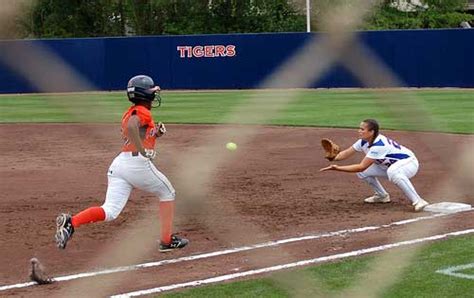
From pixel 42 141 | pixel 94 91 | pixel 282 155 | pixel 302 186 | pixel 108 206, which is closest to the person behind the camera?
pixel 94 91

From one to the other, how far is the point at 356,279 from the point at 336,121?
11.3m

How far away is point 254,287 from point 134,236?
218 centimetres

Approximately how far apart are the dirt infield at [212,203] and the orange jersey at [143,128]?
0.57 m

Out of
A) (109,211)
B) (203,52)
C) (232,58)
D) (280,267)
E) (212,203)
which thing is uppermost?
(109,211)

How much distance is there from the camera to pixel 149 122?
5.98m

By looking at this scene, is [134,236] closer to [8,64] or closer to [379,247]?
[379,247]

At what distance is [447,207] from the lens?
7.59 m

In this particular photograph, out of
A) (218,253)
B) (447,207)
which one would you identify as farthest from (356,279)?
(447,207)

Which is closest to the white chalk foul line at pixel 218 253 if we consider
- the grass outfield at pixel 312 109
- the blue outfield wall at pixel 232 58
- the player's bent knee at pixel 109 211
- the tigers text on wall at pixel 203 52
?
the player's bent knee at pixel 109 211

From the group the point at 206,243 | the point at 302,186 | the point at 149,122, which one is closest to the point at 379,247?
the point at 206,243

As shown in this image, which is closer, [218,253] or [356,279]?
[356,279]

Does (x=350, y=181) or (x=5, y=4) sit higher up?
(x=5, y=4)

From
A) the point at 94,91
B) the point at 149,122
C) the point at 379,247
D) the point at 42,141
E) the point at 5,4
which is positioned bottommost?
the point at 42,141

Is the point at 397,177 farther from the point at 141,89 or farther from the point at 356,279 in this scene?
the point at 141,89
